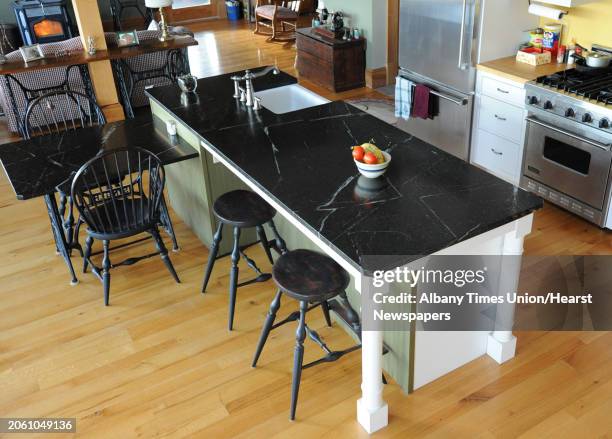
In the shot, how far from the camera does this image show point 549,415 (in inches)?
105

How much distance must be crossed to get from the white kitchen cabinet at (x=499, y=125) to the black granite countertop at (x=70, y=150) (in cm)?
228

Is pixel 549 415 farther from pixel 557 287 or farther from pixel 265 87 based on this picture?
pixel 265 87

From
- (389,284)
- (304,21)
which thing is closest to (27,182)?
(389,284)

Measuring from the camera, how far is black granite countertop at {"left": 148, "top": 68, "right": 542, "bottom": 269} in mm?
2393

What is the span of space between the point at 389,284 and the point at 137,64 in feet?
16.3

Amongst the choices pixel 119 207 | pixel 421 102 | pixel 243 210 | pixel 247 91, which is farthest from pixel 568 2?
pixel 119 207

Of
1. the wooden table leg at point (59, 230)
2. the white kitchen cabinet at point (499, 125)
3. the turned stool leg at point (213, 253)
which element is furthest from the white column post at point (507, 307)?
the wooden table leg at point (59, 230)

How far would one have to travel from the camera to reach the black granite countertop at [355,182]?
2.39 meters

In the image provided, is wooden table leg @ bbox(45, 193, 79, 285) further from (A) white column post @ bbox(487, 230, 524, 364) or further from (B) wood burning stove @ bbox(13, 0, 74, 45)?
(B) wood burning stove @ bbox(13, 0, 74, 45)

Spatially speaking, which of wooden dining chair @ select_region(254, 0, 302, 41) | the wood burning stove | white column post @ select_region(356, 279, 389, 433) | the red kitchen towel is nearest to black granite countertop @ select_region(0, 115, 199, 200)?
white column post @ select_region(356, 279, 389, 433)

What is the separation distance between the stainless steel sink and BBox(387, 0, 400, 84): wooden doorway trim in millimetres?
2786

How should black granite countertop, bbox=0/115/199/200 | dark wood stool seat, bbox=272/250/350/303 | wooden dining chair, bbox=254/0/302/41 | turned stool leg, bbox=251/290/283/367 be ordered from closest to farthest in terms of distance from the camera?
dark wood stool seat, bbox=272/250/350/303
turned stool leg, bbox=251/290/283/367
black granite countertop, bbox=0/115/199/200
wooden dining chair, bbox=254/0/302/41

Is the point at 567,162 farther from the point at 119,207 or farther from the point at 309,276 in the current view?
the point at 119,207

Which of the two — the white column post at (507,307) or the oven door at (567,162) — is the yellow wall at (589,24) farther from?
the white column post at (507,307)
